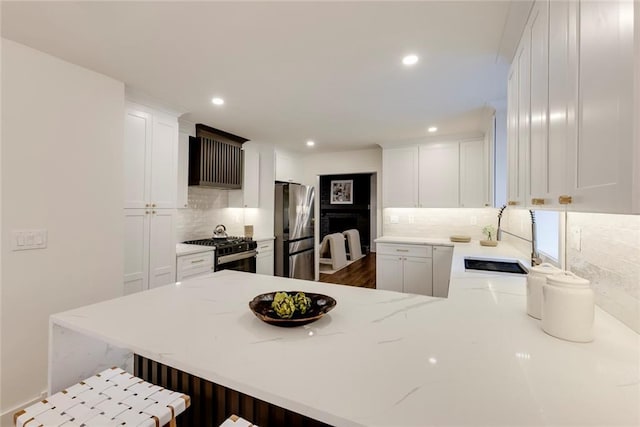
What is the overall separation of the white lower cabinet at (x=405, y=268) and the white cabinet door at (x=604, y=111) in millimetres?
2818

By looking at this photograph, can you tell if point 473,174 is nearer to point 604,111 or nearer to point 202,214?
point 604,111

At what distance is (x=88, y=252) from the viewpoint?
2078mm

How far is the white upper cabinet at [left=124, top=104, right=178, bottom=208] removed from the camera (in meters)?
2.51

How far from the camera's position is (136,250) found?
99.8 inches

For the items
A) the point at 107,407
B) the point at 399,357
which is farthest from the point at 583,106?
the point at 107,407

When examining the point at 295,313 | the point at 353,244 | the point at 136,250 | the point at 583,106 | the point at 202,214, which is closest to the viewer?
the point at 583,106

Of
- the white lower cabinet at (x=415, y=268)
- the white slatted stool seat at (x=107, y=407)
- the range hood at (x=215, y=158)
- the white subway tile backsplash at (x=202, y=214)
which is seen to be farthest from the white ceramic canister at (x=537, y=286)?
the white subway tile backsplash at (x=202, y=214)

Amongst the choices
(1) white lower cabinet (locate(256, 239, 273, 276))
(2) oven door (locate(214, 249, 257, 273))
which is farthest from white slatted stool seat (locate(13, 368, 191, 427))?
(1) white lower cabinet (locate(256, 239, 273, 276))

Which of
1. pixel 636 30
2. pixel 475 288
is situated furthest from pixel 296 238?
pixel 636 30

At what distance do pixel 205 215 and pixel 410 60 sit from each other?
10.4ft

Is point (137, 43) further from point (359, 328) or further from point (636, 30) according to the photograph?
point (636, 30)

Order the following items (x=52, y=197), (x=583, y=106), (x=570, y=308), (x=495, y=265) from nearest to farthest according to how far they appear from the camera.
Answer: (x=583, y=106) < (x=570, y=308) < (x=52, y=197) < (x=495, y=265)

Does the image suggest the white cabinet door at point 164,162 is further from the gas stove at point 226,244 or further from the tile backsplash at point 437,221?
the tile backsplash at point 437,221

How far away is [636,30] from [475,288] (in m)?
1.33
